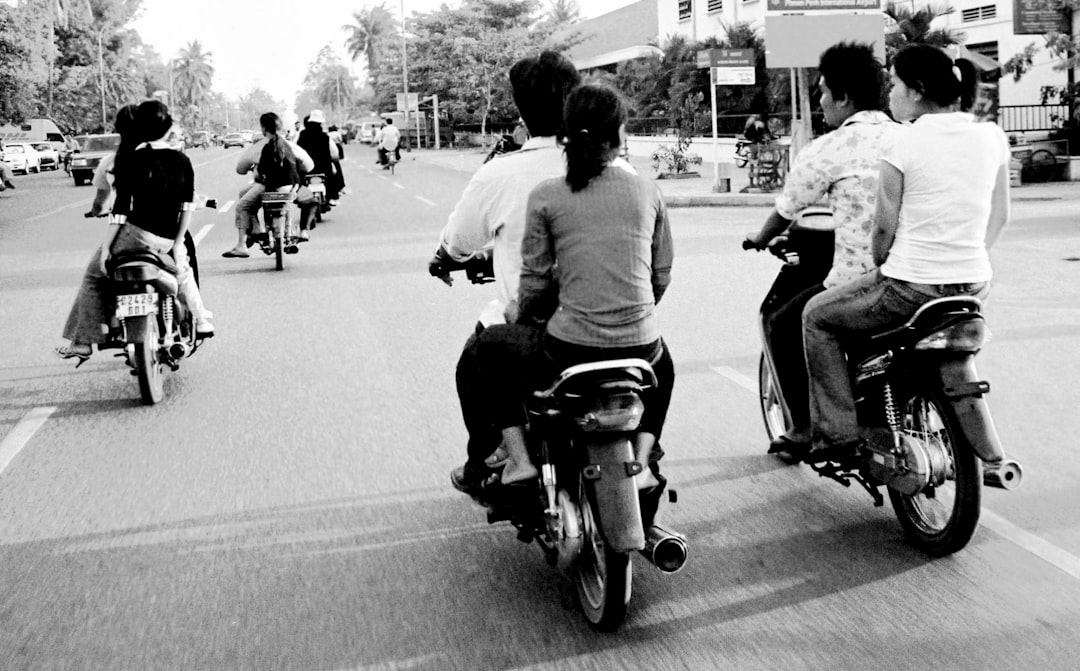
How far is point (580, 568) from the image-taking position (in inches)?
157

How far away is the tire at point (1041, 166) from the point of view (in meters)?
24.5

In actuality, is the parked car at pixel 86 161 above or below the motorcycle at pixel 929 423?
above

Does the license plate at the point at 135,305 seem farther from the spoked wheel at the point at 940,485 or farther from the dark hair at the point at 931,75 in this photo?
the dark hair at the point at 931,75

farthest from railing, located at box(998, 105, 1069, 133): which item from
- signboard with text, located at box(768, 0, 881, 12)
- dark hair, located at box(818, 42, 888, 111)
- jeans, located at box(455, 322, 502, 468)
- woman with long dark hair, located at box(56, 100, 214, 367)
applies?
jeans, located at box(455, 322, 502, 468)

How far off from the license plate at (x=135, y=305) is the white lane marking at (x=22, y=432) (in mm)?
720

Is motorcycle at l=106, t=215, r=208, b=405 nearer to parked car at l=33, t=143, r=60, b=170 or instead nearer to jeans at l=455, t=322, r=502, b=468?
jeans at l=455, t=322, r=502, b=468

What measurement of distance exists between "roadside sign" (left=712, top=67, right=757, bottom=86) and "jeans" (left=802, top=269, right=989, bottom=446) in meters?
18.8

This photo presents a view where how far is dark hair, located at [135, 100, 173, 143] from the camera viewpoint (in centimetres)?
740

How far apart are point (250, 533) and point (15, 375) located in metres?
4.11

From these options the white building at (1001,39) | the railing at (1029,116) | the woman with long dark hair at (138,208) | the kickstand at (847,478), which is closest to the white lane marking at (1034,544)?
the kickstand at (847,478)

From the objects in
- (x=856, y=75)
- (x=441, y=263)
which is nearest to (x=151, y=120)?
(x=441, y=263)

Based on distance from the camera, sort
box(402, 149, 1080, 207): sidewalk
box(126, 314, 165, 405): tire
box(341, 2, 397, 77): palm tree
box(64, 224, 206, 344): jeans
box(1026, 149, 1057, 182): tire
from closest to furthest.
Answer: box(126, 314, 165, 405): tire → box(64, 224, 206, 344): jeans → box(402, 149, 1080, 207): sidewalk → box(1026, 149, 1057, 182): tire → box(341, 2, 397, 77): palm tree

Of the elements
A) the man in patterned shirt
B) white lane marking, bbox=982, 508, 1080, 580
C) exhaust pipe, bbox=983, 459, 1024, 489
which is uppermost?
the man in patterned shirt

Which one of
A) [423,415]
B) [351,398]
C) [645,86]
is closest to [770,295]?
[423,415]
